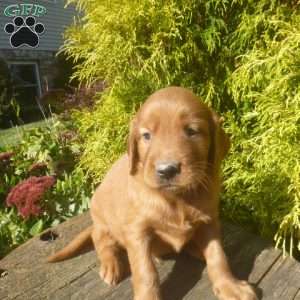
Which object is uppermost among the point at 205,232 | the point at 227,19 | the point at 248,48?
the point at 227,19

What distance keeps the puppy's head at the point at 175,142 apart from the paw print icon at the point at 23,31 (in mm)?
12064

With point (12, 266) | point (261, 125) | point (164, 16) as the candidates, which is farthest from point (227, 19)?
point (12, 266)

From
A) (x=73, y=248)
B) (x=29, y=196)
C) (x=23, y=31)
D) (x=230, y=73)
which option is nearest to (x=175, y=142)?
(x=73, y=248)

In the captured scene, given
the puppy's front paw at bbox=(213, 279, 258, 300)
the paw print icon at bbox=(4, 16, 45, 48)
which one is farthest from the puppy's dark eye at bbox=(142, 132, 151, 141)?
the paw print icon at bbox=(4, 16, 45, 48)

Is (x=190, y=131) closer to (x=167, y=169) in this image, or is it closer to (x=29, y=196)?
(x=167, y=169)

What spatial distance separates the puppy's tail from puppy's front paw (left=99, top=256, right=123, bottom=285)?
27cm

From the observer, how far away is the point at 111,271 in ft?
7.16

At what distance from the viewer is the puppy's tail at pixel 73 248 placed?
2389 mm

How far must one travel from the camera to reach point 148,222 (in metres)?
1.99

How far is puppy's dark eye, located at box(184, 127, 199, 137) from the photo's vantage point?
189cm

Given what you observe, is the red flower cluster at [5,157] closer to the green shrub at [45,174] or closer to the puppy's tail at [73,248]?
the green shrub at [45,174]

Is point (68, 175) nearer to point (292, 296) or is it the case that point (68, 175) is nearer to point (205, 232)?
point (205, 232)

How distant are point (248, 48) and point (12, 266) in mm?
2289

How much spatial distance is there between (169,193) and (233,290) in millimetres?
540
